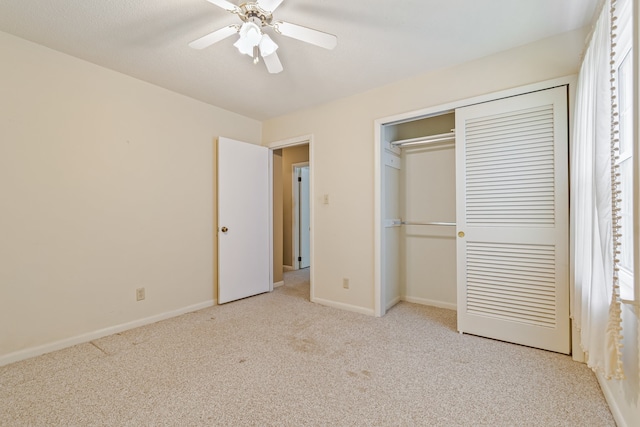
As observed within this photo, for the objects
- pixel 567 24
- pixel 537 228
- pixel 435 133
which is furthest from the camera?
pixel 435 133

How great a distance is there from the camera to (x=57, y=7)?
1.81m

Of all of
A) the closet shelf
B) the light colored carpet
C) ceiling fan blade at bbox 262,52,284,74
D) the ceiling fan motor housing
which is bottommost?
the light colored carpet

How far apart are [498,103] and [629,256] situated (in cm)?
144

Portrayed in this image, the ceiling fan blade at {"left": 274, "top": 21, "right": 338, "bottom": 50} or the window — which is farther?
the ceiling fan blade at {"left": 274, "top": 21, "right": 338, "bottom": 50}

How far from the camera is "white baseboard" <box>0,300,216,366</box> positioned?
2090 mm

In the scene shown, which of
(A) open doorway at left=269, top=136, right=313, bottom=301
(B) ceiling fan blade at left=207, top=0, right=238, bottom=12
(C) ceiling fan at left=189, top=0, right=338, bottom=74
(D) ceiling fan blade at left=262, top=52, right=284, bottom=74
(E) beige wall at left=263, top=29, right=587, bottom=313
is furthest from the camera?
(A) open doorway at left=269, top=136, right=313, bottom=301

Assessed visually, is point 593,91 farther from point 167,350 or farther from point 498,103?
point 167,350

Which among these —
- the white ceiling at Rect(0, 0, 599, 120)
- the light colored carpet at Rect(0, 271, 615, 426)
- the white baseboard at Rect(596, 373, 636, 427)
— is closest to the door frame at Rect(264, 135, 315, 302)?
the white ceiling at Rect(0, 0, 599, 120)

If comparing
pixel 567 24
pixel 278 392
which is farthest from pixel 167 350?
pixel 567 24

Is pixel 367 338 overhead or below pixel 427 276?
below

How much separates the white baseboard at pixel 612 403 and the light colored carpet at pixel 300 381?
0.03 metres

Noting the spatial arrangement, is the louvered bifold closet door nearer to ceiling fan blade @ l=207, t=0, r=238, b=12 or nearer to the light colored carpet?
the light colored carpet

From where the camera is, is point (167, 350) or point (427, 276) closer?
point (167, 350)

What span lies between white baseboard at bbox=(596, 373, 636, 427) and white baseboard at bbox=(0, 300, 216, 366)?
3382 millimetres
